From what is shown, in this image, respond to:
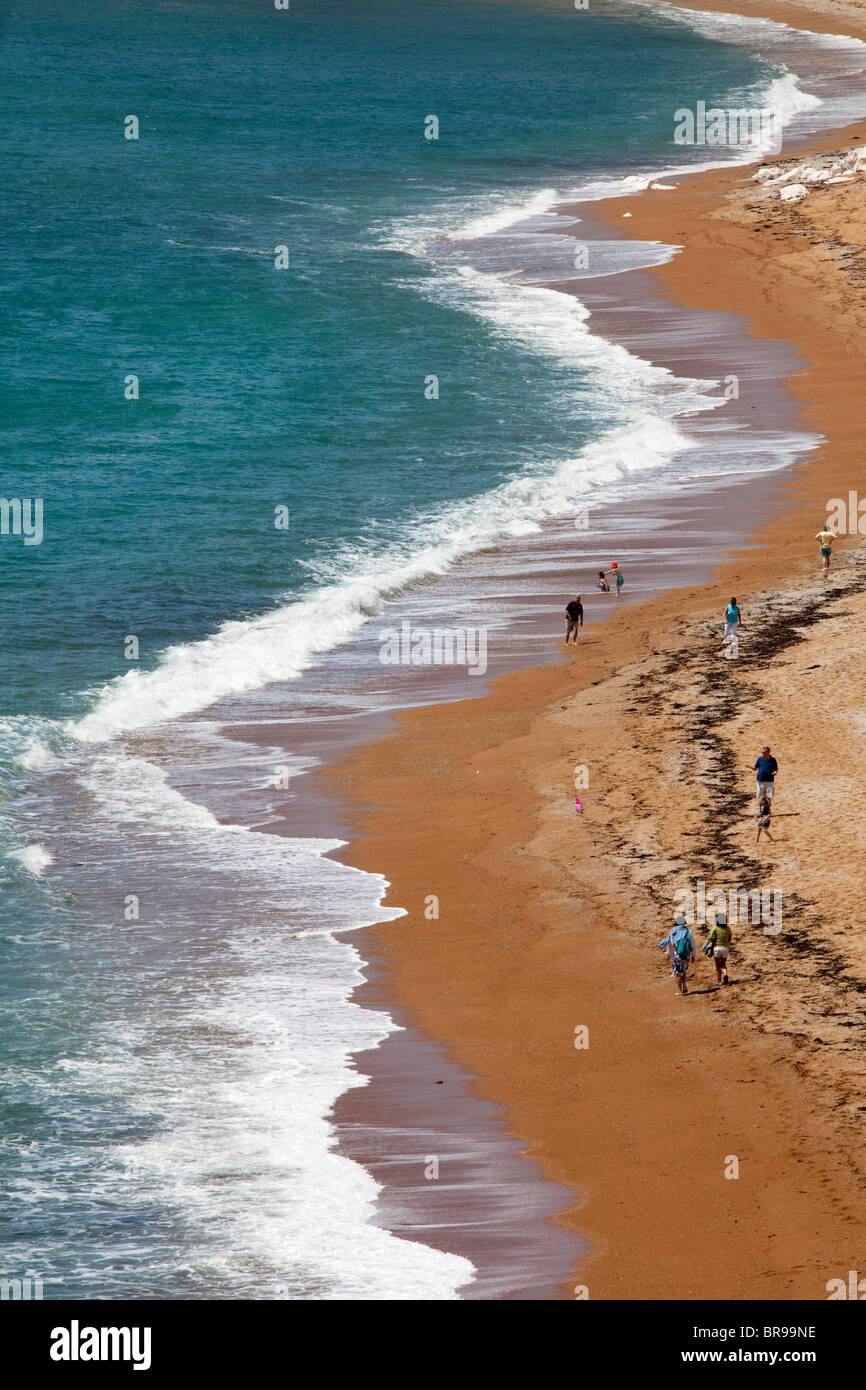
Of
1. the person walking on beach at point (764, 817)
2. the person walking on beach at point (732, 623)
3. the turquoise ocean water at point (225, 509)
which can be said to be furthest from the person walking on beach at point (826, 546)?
the person walking on beach at point (764, 817)

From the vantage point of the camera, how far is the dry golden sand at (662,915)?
14.8m

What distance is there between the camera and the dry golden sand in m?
14.8

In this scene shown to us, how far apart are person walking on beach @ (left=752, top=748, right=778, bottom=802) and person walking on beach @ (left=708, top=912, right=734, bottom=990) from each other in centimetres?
318

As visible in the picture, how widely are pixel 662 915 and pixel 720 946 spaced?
1.93 m

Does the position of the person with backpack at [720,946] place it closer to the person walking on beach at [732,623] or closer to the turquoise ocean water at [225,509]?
the turquoise ocean water at [225,509]

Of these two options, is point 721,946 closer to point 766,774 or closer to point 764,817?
point 764,817

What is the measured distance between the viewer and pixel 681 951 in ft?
59.5

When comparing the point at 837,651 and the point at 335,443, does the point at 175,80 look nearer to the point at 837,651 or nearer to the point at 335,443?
the point at 335,443

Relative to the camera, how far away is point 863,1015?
17.1 m

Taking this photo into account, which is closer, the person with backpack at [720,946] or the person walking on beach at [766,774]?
the person with backpack at [720,946]

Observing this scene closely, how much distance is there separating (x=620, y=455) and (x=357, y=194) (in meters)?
40.2

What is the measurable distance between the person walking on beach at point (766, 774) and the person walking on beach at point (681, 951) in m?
3.41

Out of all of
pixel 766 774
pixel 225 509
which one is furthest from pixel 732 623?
pixel 225 509

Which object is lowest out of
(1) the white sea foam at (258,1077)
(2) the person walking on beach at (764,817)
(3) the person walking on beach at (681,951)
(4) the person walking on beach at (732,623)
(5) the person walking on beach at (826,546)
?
(1) the white sea foam at (258,1077)
